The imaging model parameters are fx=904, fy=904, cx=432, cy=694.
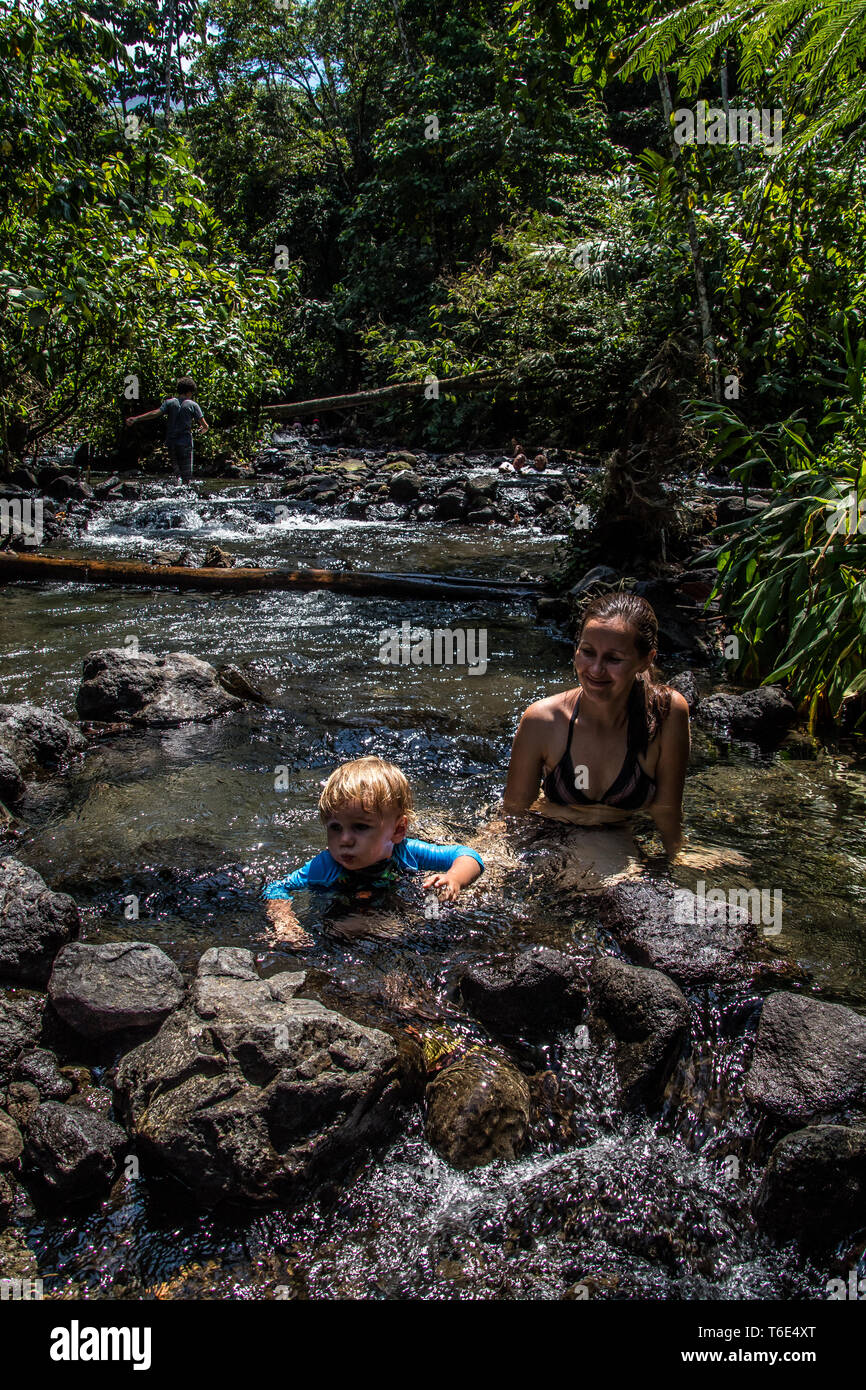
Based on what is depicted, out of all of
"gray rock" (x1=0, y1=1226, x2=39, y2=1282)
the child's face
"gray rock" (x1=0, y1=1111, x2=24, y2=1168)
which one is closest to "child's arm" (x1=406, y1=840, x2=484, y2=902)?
the child's face

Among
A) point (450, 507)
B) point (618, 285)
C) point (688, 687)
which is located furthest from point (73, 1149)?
point (450, 507)

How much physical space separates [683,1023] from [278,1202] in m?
1.40

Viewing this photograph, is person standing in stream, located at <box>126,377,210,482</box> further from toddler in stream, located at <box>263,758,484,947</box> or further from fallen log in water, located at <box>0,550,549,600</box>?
toddler in stream, located at <box>263,758,484,947</box>

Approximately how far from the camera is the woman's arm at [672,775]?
4.25 meters

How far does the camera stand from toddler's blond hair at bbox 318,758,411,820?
355cm

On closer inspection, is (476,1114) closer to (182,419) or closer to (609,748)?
(609,748)

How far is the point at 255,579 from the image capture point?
9.92m

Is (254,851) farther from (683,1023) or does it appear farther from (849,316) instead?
(849,316)

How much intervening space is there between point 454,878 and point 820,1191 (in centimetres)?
179

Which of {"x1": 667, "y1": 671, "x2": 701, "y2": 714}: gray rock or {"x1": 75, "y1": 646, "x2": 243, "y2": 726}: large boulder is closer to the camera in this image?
{"x1": 75, "y1": 646, "x2": 243, "y2": 726}: large boulder

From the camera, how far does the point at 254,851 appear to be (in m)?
4.47

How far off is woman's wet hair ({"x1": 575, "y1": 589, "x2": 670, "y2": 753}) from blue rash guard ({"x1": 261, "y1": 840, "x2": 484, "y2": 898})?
100cm

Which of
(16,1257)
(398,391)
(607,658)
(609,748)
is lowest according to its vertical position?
(16,1257)

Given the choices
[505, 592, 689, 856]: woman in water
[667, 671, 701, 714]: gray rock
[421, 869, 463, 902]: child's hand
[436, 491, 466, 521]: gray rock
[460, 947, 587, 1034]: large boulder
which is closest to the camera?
[460, 947, 587, 1034]: large boulder
